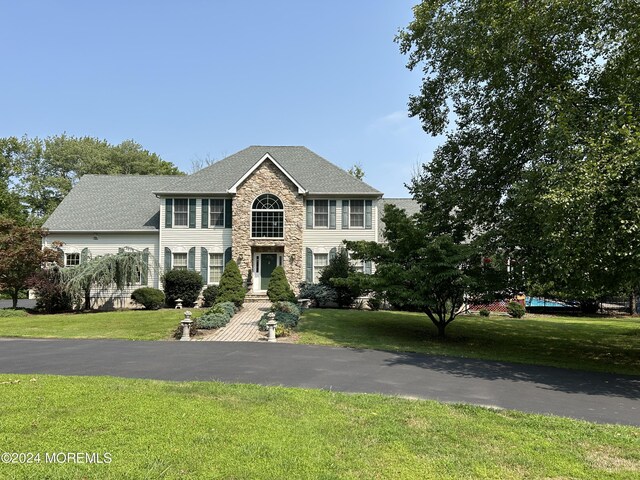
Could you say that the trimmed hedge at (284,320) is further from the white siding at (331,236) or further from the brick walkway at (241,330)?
the white siding at (331,236)

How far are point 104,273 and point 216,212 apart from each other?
21.5 ft

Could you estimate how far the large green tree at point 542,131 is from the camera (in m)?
8.36

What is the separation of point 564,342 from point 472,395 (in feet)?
32.5

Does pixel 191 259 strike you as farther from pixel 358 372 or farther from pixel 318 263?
pixel 358 372

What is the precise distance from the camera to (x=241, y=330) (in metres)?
15.4

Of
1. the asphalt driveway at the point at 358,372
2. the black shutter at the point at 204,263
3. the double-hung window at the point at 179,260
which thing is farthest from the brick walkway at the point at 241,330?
the double-hung window at the point at 179,260

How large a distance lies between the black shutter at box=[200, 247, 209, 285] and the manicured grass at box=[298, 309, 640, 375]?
730 cm

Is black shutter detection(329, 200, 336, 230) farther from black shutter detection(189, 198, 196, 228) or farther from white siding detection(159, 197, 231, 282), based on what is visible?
black shutter detection(189, 198, 196, 228)

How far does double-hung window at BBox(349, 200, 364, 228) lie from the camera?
24.2m

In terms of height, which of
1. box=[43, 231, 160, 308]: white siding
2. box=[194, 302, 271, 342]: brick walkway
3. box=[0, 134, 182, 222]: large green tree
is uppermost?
box=[0, 134, 182, 222]: large green tree

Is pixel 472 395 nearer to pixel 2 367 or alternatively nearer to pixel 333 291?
pixel 2 367

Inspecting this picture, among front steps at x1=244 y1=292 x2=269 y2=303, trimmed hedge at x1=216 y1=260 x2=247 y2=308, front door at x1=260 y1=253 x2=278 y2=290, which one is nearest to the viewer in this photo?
trimmed hedge at x1=216 y1=260 x2=247 y2=308

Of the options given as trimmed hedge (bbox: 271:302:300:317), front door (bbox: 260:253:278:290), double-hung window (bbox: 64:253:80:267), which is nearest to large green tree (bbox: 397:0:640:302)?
trimmed hedge (bbox: 271:302:300:317)

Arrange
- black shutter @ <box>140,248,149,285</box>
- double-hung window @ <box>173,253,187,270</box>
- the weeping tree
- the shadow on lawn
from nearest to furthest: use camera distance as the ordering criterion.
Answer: the shadow on lawn < the weeping tree < black shutter @ <box>140,248,149,285</box> < double-hung window @ <box>173,253,187,270</box>
